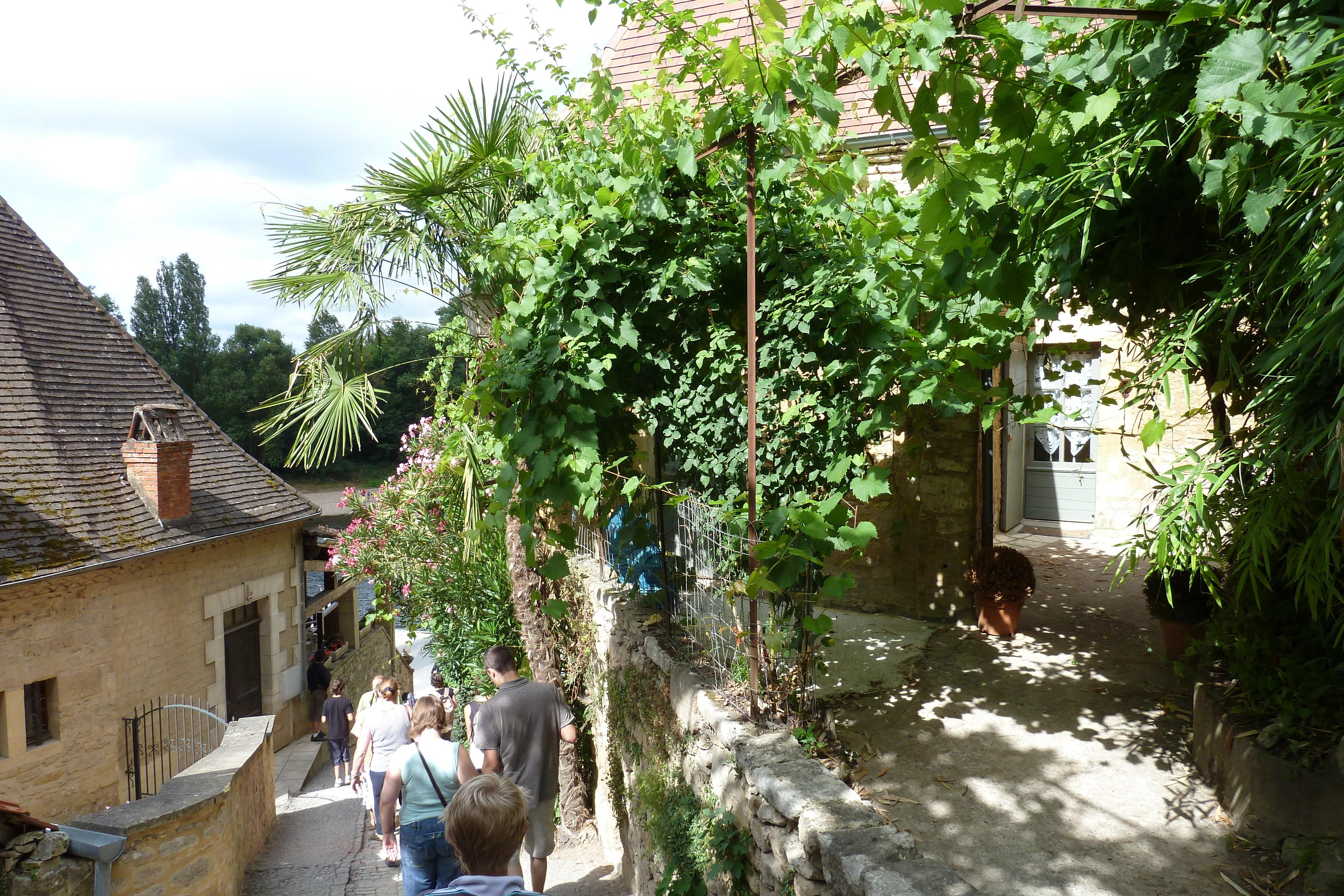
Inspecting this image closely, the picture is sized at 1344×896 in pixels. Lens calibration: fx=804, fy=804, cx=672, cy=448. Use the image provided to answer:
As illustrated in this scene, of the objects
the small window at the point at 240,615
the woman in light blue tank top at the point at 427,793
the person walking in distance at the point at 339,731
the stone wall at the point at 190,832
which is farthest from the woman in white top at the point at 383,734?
the small window at the point at 240,615

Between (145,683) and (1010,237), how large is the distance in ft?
33.7

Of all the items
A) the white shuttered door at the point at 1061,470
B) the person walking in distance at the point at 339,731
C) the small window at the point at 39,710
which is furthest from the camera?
the person walking in distance at the point at 339,731

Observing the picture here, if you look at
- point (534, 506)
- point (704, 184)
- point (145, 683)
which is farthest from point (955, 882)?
point (145, 683)

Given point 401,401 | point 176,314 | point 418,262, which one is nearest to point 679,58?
point 418,262

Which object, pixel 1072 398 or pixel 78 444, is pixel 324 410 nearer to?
pixel 78 444

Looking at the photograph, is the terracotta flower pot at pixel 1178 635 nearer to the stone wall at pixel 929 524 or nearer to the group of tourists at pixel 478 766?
the stone wall at pixel 929 524

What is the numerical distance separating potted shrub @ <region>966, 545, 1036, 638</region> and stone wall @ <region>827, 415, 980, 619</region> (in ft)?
1.34

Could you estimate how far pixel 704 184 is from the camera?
13.6 ft

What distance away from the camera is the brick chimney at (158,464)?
9.77m

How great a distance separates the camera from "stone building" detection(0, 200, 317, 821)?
8.08 m

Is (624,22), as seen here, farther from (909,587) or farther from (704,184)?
(909,587)

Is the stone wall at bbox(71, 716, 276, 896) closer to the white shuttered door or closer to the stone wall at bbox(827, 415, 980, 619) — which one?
the stone wall at bbox(827, 415, 980, 619)

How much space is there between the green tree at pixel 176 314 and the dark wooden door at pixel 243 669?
1600 inches

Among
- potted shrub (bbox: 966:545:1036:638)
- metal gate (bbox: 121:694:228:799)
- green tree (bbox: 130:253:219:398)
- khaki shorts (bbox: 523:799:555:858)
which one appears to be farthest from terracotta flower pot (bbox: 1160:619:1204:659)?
green tree (bbox: 130:253:219:398)
